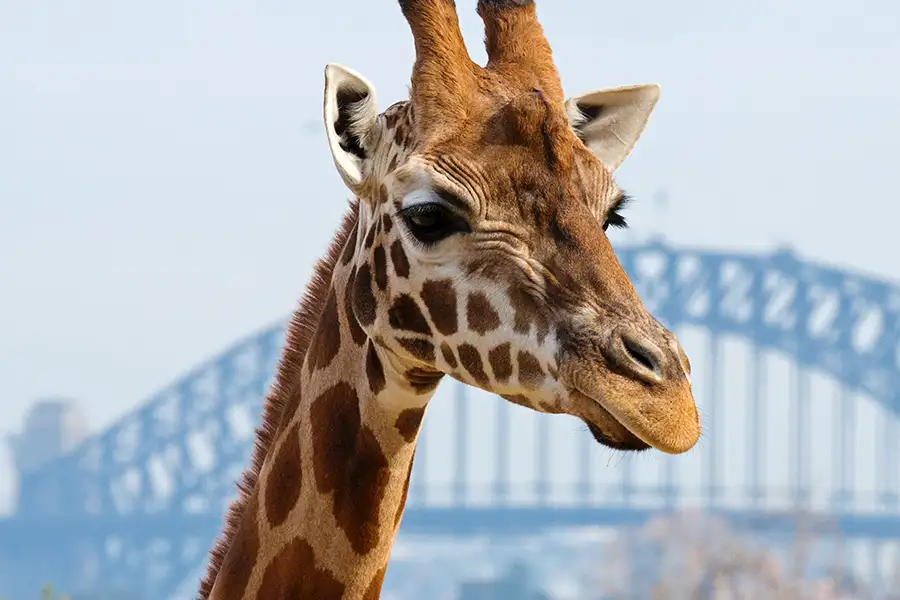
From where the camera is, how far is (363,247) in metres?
4.60

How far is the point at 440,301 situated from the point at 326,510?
26.1 inches

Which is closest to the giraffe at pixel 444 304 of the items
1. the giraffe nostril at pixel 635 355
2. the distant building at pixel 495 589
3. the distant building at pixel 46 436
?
the giraffe nostril at pixel 635 355

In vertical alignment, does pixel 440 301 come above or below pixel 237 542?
above

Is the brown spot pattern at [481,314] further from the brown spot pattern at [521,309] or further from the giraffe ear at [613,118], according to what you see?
the giraffe ear at [613,118]

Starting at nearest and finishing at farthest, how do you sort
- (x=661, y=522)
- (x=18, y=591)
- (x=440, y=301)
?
(x=440, y=301) < (x=661, y=522) < (x=18, y=591)

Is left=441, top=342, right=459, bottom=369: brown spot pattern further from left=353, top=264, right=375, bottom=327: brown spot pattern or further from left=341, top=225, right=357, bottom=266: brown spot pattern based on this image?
left=341, top=225, right=357, bottom=266: brown spot pattern

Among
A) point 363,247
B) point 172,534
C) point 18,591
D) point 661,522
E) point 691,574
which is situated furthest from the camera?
point 172,534

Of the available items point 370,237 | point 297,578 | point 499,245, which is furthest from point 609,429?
point 297,578

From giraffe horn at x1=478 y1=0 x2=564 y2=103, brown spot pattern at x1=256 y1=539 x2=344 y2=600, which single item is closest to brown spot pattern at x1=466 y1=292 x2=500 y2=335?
giraffe horn at x1=478 y1=0 x2=564 y2=103

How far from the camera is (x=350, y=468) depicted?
457 cm

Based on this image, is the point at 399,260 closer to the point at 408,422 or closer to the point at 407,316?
the point at 407,316

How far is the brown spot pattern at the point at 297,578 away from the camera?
4516 millimetres

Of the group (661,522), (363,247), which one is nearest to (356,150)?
(363,247)

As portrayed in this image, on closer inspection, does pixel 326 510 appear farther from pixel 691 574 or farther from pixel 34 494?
pixel 34 494
